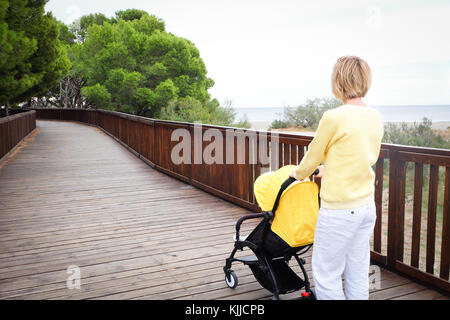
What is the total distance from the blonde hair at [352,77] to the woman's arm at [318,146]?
167 mm

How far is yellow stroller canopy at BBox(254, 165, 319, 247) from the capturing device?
8.62ft

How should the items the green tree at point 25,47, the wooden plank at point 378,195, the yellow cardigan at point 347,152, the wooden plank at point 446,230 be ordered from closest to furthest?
1. the yellow cardigan at point 347,152
2. the wooden plank at point 446,230
3. the wooden plank at point 378,195
4. the green tree at point 25,47

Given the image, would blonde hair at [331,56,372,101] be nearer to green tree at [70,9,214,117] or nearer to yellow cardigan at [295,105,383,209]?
yellow cardigan at [295,105,383,209]

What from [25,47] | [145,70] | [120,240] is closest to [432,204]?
[120,240]

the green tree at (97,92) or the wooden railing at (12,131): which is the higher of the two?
the green tree at (97,92)

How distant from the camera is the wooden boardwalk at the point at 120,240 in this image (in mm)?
3268

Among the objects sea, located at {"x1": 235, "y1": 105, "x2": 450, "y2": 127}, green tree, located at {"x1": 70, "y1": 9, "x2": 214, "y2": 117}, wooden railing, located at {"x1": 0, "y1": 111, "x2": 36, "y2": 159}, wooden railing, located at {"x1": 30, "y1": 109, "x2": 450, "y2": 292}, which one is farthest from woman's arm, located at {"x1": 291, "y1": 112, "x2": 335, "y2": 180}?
sea, located at {"x1": 235, "y1": 105, "x2": 450, "y2": 127}

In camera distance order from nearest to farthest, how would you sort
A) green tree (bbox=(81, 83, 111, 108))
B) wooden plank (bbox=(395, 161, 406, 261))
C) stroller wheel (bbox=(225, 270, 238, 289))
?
1. stroller wheel (bbox=(225, 270, 238, 289))
2. wooden plank (bbox=(395, 161, 406, 261))
3. green tree (bbox=(81, 83, 111, 108))

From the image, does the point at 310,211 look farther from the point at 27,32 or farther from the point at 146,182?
the point at 27,32

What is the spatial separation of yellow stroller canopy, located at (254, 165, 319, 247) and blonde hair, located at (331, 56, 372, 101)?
634 millimetres

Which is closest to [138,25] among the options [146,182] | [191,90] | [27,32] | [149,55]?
[149,55]

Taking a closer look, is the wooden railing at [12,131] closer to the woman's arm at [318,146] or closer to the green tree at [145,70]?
the woman's arm at [318,146]

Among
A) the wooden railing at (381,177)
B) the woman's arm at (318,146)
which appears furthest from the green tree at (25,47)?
the woman's arm at (318,146)

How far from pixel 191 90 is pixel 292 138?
25534 millimetres
